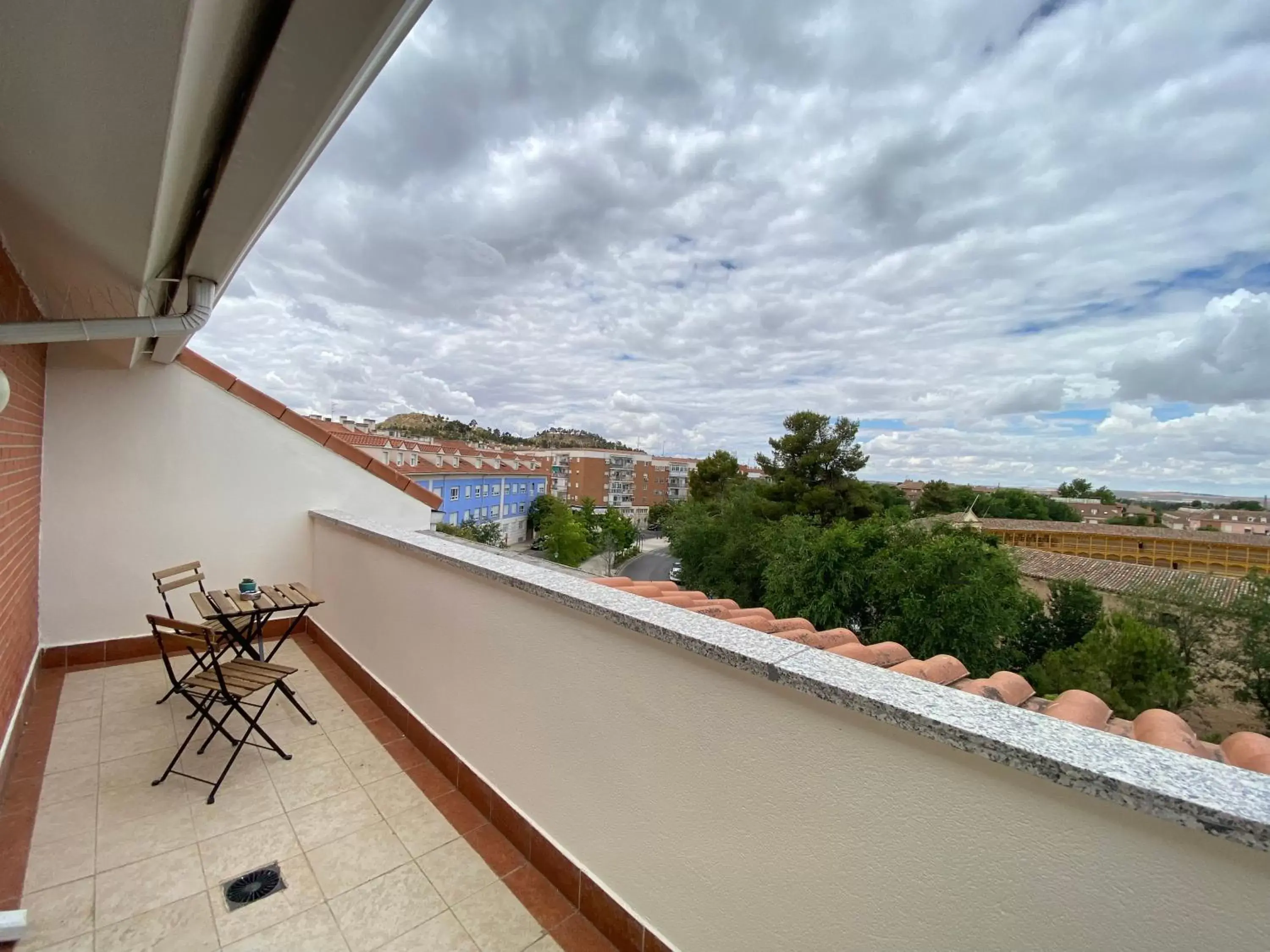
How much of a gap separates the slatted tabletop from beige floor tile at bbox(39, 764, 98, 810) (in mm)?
810

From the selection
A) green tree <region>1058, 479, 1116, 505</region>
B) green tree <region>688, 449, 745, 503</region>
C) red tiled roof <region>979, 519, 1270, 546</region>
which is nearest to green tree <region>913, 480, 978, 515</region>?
red tiled roof <region>979, 519, 1270, 546</region>

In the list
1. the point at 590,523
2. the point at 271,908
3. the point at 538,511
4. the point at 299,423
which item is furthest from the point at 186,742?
the point at 590,523

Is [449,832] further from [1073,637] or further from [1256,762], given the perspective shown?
[1073,637]

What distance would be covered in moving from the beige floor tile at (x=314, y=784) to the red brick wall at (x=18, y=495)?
52.0 inches

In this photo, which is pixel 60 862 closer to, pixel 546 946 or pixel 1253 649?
pixel 546 946

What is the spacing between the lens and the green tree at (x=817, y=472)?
28.2 metres

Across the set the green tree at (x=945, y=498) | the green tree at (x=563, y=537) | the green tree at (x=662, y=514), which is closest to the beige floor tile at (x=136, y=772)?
the green tree at (x=662, y=514)

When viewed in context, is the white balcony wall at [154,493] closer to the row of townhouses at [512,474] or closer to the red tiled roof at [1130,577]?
A: the row of townhouses at [512,474]

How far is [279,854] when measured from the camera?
2113 millimetres

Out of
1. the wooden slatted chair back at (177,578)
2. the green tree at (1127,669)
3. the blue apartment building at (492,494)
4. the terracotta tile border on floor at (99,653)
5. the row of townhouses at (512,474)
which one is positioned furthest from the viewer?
the blue apartment building at (492,494)

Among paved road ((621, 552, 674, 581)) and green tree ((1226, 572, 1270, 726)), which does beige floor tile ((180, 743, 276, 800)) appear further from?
paved road ((621, 552, 674, 581))

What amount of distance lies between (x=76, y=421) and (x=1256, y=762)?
20.0 feet

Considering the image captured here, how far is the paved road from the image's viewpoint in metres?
40.5

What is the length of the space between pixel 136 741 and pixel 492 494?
3193cm
